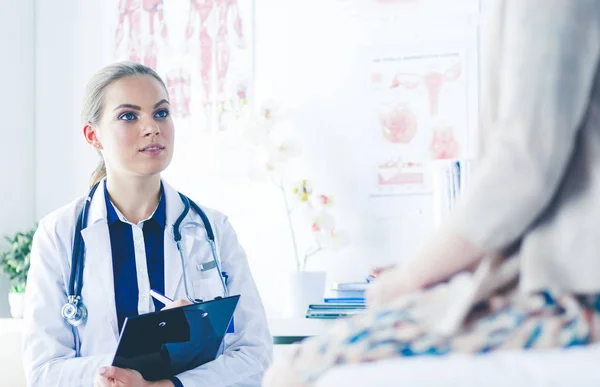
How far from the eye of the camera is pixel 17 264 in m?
2.54

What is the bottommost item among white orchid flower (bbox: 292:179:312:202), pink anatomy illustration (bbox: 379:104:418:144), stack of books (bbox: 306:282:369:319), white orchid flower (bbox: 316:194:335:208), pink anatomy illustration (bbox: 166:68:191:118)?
stack of books (bbox: 306:282:369:319)

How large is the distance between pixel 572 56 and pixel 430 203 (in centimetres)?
184

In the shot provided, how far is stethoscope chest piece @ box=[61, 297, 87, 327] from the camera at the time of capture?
5.47ft

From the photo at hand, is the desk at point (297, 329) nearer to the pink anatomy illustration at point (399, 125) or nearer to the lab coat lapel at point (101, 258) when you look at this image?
the lab coat lapel at point (101, 258)

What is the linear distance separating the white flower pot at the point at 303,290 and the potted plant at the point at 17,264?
0.98m

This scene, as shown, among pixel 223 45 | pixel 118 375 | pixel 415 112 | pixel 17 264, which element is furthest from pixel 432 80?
pixel 17 264

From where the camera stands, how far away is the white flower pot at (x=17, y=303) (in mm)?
2465

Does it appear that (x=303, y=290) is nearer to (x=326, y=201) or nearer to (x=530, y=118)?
(x=326, y=201)

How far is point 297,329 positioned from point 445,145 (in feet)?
2.74

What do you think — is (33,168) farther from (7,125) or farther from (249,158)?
(249,158)

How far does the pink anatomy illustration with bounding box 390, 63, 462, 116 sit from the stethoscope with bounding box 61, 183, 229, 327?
37.9 inches

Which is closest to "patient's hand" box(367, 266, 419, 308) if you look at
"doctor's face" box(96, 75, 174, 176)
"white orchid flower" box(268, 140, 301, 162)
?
"doctor's face" box(96, 75, 174, 176)

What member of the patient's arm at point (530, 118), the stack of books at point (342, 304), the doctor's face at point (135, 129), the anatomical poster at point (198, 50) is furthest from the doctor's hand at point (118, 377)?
the anatomical poster at point (198, 50)

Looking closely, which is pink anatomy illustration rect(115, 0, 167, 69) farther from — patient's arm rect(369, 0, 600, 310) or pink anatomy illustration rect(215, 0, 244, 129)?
patient's arm rect(369, 0, 600, 310)
